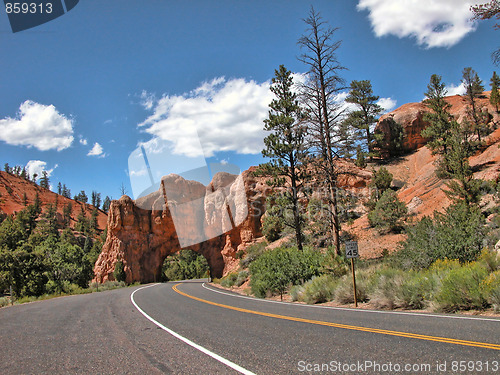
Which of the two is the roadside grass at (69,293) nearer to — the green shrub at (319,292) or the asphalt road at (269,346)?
the asphalt road at (269,346)

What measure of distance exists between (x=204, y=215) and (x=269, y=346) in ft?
166

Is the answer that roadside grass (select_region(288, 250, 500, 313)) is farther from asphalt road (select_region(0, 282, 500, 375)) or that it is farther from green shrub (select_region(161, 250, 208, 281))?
green shrub (select_region(161, 250, 208, 281))

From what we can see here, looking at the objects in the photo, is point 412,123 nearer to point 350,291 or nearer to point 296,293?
point 296,293

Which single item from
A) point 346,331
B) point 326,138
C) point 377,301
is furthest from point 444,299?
point 326,138

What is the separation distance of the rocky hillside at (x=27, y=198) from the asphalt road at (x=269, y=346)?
Result: 115887mm

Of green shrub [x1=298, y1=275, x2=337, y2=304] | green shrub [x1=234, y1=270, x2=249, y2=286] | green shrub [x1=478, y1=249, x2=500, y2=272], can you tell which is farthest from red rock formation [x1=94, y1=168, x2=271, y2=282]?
green shrub [x1=478, y1=249, x2=500, y2=272]

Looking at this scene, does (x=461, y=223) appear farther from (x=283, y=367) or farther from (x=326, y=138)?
(x=283, y=367)

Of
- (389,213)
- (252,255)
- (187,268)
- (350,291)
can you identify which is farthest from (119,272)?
(350,291)

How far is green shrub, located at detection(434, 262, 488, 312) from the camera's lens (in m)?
8.05

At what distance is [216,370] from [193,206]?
51609 mm

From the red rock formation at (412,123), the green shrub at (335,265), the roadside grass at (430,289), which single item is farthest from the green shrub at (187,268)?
the roadside grass at (430,289)

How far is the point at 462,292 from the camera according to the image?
8.29 m

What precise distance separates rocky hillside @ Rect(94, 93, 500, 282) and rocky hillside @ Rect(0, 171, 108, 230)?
69.8 m

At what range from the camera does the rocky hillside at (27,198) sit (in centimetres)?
11370
